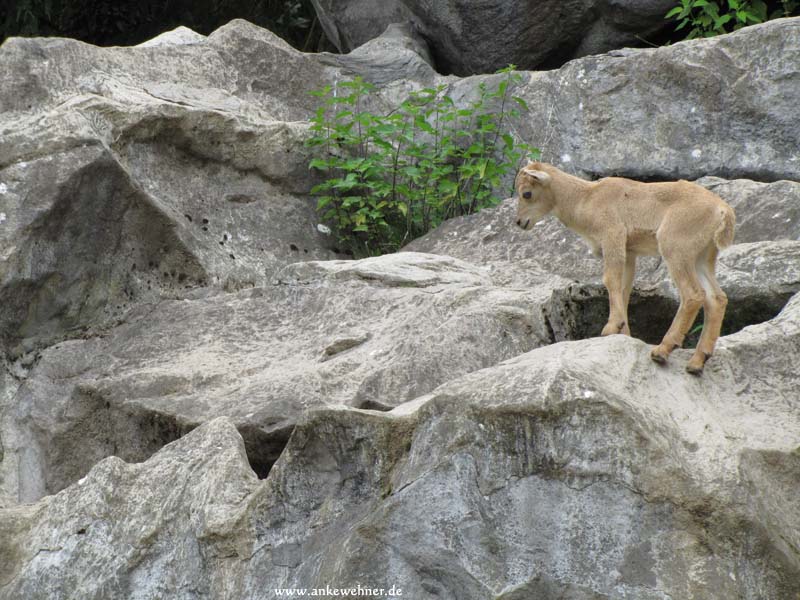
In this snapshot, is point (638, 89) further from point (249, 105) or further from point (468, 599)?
point (468, 599)

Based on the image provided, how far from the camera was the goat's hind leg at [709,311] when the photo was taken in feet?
20.5

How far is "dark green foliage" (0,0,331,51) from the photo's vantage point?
15.6m

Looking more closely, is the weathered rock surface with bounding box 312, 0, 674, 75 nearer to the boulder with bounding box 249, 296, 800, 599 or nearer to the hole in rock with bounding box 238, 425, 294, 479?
the hole in rock with bounding box 238, 425, 294, 479

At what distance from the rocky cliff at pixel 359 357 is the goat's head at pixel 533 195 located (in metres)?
0.48

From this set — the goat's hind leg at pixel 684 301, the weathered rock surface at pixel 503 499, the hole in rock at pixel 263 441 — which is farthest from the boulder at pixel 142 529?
the goat's hind leg at pixel 684 301

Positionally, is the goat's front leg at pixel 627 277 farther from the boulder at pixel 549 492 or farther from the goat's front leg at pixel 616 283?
the boulder at pixel 549 492

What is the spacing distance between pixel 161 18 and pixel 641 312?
9.66m

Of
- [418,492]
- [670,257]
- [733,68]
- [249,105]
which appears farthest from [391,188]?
[418,492]

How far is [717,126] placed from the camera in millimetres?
10570

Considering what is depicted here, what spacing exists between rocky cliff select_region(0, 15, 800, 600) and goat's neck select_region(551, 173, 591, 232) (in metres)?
0.52

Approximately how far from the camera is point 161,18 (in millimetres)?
16078

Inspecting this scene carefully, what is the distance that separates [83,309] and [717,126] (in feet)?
17.3

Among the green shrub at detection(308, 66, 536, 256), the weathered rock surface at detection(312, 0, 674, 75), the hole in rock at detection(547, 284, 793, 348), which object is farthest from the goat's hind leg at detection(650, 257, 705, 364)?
the weathered rock surface at detection(312, 0, 674, 75)

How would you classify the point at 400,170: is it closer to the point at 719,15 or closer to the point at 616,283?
the point at 616,283
